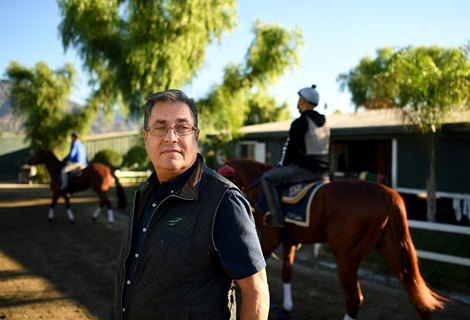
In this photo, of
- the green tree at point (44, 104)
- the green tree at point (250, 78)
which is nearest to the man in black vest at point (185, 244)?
the green tree at point (250, 78)

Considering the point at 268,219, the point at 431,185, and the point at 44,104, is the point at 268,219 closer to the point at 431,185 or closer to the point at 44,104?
the point at 431,185

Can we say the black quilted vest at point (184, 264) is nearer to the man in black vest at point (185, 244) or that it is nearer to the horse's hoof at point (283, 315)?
the man in black vest at point (185, 244)

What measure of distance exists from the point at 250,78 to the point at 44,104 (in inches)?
531

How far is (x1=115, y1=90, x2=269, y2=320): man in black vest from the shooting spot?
1.65 metres

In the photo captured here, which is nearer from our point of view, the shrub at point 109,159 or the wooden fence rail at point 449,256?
the wooden fence rail at point 449,256

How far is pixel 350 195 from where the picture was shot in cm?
464

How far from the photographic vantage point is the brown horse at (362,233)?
13.8 ft

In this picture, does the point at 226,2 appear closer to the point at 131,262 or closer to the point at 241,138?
the point at 241,138

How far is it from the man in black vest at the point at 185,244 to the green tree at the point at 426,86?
770cm

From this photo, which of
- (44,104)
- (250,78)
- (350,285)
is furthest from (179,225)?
(44,104)

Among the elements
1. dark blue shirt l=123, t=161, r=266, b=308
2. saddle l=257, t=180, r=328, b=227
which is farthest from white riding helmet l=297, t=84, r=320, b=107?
dark blue shirt l=123, t=161, r=266, b=308

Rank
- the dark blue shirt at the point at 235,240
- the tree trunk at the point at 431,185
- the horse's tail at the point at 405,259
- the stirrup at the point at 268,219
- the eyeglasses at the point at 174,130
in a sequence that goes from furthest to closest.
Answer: the tree trunk at the point at 431,185, the stirrup at the point at 268,219, the horse's tail at the point at 405,259, the eyeglasses at the point at 174,130, the dark blue shirt at the point at 235,240

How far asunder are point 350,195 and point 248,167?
2008mm

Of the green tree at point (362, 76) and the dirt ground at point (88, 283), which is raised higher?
the green tree at point (362, 76)
